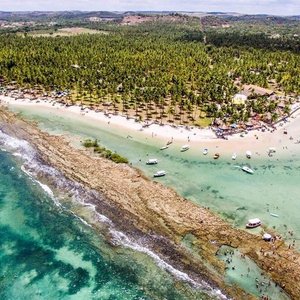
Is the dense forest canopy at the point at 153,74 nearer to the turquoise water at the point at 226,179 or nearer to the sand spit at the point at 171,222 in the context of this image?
the turquoise water at the point at 226,179

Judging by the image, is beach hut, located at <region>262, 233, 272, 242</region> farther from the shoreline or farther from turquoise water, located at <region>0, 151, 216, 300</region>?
the shoreline

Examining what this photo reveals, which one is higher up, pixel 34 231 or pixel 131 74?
pixel 131 74

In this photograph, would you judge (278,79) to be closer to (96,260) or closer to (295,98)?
(295,98)

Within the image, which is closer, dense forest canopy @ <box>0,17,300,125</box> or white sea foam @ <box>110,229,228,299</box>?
white sea foam @ <box>110,229,228,299</box>

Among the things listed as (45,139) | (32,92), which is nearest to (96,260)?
(45,139)

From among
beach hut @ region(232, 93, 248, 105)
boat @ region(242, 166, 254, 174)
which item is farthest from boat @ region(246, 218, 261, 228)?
beach hut @ region(232, 93, 248, 105)

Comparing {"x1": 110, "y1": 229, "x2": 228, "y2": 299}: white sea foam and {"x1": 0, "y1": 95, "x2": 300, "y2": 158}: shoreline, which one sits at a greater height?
{"x1": 0, "y1": 95, "x2": 300, "y2": 158}: shoreline

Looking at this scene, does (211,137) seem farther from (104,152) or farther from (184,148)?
(104,152)
